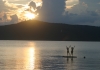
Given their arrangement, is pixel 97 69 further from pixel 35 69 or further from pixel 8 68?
pixel 8 68

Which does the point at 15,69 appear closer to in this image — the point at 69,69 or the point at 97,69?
the point at 69,69

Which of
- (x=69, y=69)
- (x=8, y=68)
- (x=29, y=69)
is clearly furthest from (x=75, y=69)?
(x=8, y=68)

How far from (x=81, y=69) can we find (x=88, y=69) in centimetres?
111

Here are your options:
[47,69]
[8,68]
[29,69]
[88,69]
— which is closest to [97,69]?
[88,69]

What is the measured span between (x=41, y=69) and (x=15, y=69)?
4.06m

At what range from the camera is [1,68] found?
43281mm

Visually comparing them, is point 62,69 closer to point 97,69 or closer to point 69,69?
point 69,69

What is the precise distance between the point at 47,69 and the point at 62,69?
246cm

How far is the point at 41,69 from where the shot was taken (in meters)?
42.6

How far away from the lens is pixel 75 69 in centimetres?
4312

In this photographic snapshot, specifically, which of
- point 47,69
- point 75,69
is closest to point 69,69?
point 75,69

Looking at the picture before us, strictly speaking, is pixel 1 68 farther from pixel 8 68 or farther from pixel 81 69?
pixel 81 69

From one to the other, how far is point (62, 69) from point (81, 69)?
304cm

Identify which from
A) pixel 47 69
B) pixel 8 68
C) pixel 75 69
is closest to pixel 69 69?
pixel 75 69
